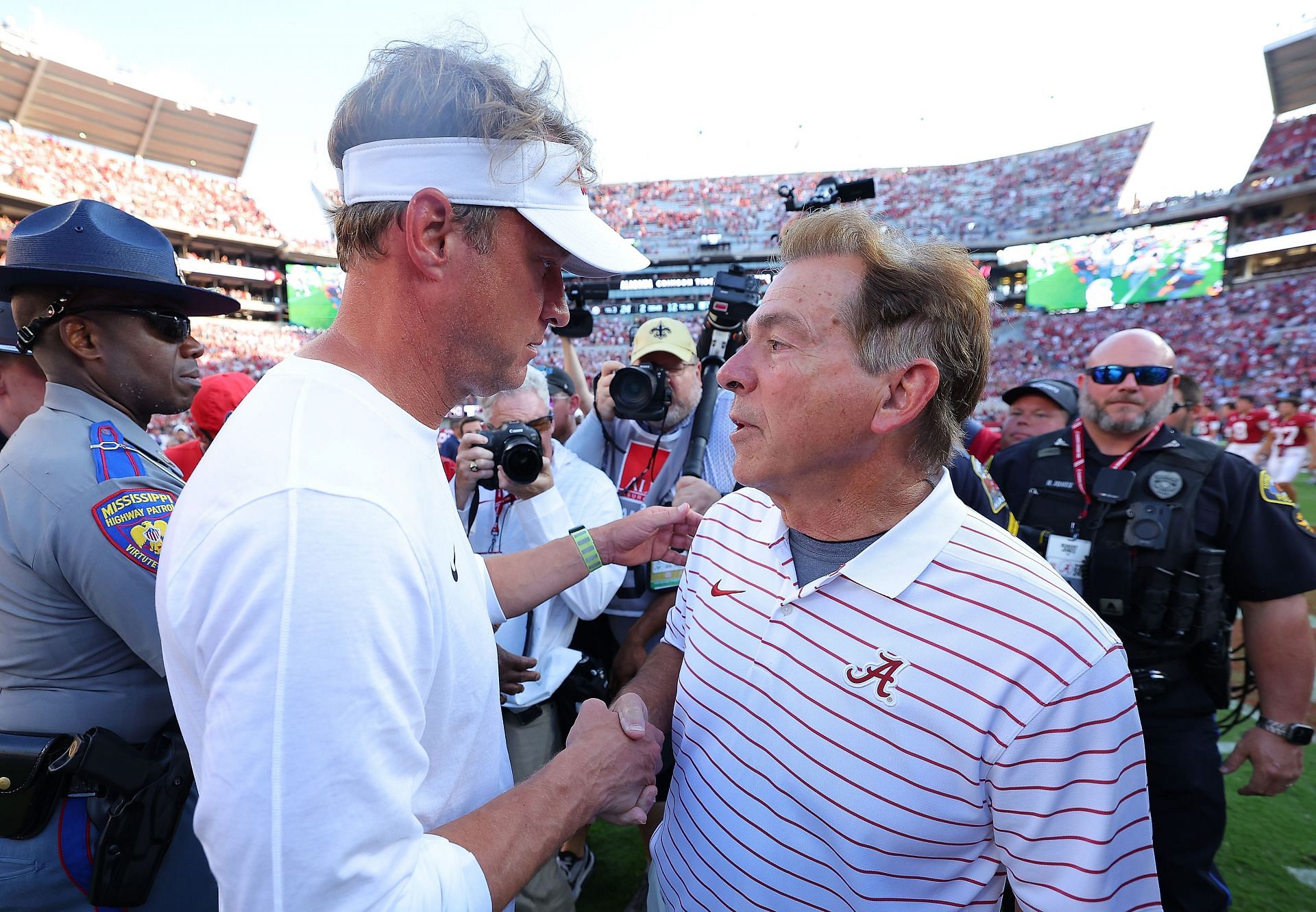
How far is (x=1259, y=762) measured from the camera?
95.3 inches

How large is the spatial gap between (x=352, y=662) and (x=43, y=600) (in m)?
1.35

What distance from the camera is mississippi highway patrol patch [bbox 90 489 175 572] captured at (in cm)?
151

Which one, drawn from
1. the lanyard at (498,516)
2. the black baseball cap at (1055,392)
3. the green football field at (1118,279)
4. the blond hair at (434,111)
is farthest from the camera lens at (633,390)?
the green football field at (1118,279)

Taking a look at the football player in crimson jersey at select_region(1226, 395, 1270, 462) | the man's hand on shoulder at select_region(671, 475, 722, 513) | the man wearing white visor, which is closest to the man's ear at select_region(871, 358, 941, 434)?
the man wearing white visor

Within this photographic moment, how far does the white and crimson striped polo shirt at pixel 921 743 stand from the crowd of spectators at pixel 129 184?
3500 centimetres

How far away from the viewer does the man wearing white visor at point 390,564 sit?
0.73 metres

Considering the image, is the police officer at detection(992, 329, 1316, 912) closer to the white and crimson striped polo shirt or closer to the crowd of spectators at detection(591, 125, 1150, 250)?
the white and crimson striped polo shirt

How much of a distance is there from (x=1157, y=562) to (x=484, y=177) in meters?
2.82

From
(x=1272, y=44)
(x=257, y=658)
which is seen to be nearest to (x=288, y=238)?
(x=257, y=658)

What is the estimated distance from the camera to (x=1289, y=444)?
34.4 ft

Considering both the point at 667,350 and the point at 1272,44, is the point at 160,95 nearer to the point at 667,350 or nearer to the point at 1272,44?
the point at 667,350

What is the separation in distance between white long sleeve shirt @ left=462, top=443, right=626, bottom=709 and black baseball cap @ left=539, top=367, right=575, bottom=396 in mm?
1895

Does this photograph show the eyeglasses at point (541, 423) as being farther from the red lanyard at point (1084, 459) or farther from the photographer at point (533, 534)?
the red lanyard at point (1084, 459)

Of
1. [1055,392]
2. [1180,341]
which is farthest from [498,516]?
[1180,341]
